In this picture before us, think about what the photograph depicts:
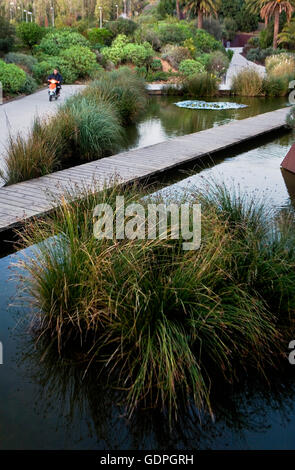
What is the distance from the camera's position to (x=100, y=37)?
997 inches

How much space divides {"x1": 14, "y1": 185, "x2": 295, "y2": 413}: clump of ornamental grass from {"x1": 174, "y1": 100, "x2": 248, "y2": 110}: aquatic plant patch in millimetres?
11613

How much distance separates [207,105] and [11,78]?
19.4 ft

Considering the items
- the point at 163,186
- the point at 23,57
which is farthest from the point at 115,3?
the point at 163,186

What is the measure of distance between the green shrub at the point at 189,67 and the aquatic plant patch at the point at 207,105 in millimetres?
5625

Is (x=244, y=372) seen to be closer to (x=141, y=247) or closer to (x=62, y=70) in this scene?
(x=141, y=247)

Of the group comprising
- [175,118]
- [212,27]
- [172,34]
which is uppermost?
→ [212,27]

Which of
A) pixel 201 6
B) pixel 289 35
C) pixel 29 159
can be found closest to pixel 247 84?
pixel 29 159

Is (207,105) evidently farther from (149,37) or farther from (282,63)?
(149,37)

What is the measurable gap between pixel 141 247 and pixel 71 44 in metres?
20.9

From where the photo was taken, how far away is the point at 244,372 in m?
3.19

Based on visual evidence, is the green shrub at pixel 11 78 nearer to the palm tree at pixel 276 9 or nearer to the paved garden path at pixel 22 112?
the paved garden path at pixel 22 112

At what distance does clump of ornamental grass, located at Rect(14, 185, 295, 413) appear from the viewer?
9.61ft

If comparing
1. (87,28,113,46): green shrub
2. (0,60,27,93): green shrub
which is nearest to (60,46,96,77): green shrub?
(87,28,113,46): green shrub

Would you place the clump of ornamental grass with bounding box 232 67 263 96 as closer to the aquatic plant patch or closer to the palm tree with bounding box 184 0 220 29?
the aquatic plant patch
